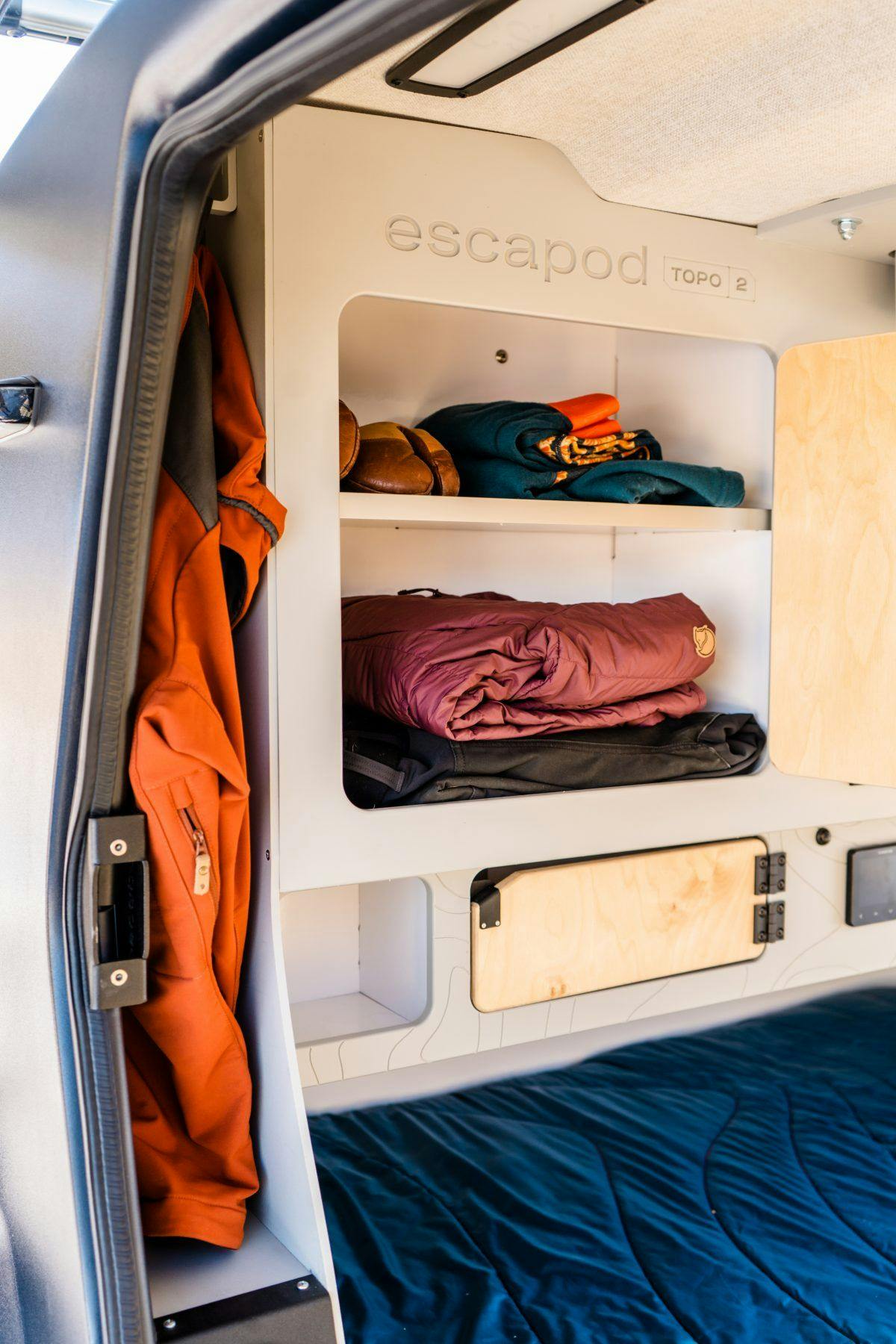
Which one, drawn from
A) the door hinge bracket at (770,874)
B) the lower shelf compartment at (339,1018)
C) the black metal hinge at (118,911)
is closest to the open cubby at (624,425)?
the door hinge bracket at (770,874)

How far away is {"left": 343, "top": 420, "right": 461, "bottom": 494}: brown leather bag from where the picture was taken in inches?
61.3

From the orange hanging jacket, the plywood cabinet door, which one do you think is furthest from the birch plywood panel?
the orange hanging jacket

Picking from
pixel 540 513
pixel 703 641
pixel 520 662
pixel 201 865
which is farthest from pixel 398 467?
pixel 201 865

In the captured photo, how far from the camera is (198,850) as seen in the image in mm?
1163

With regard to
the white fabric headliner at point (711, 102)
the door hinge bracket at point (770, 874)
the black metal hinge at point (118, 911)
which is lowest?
the door hinge bracket at point (770, 874)

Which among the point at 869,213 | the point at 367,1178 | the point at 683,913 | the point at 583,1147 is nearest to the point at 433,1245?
the point at 367,1178

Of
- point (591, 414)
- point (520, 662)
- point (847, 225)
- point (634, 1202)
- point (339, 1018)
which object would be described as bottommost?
point (634, 1202)

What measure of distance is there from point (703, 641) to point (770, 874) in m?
0.46

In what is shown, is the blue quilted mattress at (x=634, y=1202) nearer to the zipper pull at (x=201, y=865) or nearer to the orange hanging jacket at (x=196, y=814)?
the orange hanging jacket at (x=196, y=814)

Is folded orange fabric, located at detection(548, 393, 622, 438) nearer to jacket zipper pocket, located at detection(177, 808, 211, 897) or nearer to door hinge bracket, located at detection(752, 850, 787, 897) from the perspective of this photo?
door hinge bracket, located at detection(752, 850, 787, 897)

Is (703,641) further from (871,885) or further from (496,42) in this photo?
(496,42)

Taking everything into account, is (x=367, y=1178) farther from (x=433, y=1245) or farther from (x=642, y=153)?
(x=642, y=153)

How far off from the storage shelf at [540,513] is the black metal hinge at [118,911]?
0.57 m

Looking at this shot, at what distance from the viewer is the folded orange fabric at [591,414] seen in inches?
68.8
